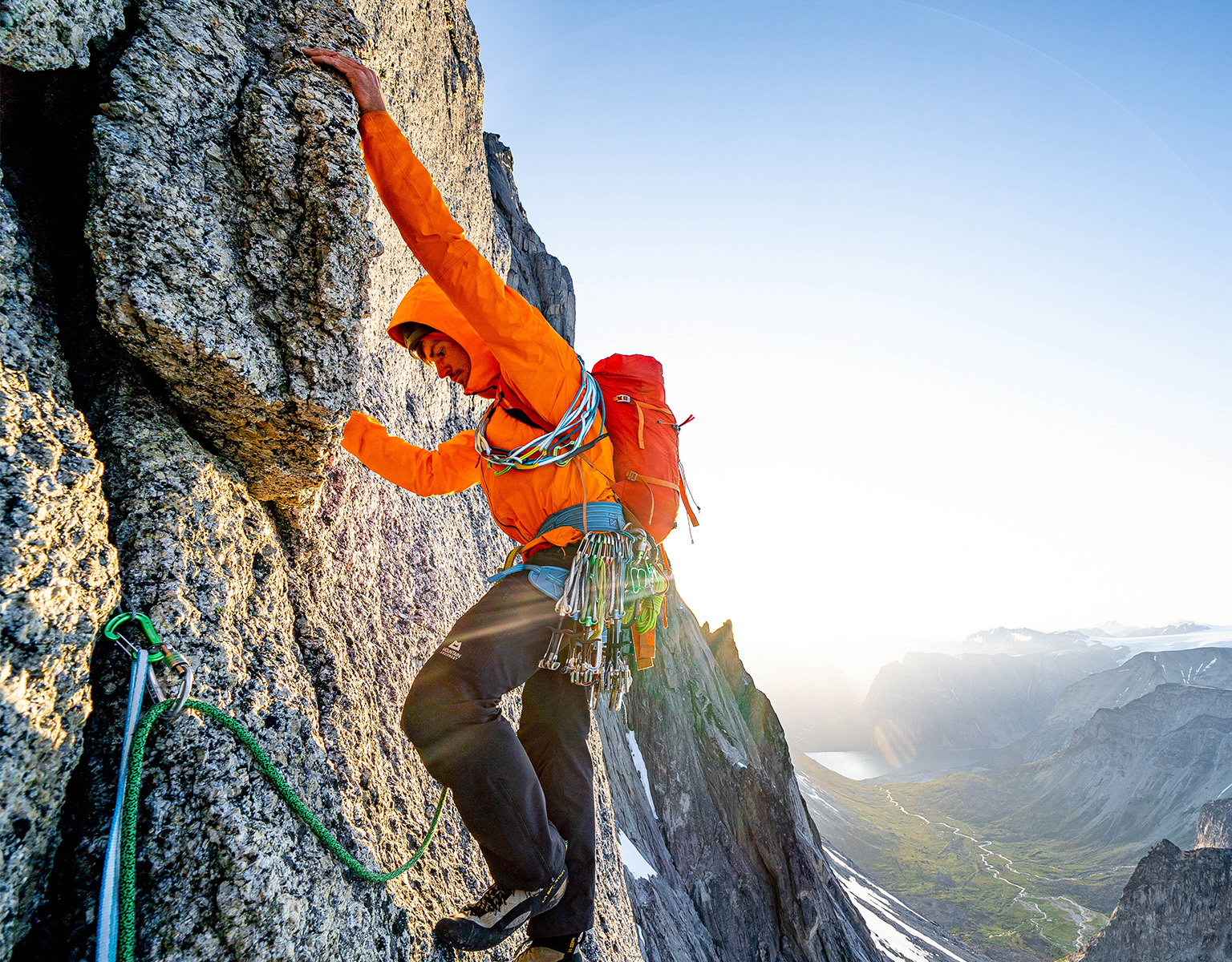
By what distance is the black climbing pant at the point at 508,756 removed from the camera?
7.79 ft

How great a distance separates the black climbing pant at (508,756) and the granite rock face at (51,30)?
219cm

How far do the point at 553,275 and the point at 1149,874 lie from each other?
178 ft

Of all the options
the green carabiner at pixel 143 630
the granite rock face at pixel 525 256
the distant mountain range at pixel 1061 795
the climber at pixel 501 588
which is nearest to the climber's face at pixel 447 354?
the climber at pixel 501 588

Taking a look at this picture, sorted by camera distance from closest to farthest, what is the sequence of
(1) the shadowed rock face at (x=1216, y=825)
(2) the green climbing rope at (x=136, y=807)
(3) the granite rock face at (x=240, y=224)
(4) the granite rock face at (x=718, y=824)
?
(2) the green climbing rope at (x=136, y=807)
(3) the granite rock face at (x=240, y=224)
(4) the granite rock face at (x=718, y=824)
(1) the shadowed rock face at (x=1216, y=825)

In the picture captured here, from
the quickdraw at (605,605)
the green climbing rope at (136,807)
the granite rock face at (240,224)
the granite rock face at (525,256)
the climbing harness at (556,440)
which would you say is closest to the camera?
the green climbing rope at (136,807)

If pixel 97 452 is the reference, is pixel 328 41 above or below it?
above

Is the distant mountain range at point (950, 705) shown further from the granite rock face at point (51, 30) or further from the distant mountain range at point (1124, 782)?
the granite rock face at point (51, 30)

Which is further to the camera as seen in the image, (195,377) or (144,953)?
(195,377)

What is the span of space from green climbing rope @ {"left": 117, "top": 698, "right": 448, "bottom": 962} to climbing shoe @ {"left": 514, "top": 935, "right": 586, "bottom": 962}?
972mm

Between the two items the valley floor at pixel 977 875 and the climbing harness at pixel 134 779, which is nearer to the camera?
the climbing harness at pixel 134 779

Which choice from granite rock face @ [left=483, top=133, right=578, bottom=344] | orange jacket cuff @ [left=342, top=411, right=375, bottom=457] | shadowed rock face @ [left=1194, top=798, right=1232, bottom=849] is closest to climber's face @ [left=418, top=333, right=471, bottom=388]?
orange jacket cuff @ [left=342, top=411, right=375, bottom=457]

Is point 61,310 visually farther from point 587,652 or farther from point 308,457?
point 587,652

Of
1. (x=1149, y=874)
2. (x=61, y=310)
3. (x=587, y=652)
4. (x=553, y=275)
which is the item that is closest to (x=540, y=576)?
(x=587, y=652)

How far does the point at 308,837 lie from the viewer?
196 centimetres
